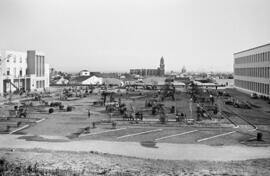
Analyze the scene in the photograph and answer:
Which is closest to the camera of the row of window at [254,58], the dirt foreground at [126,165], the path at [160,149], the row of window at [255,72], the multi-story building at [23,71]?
the dirt foreground at [126,165]

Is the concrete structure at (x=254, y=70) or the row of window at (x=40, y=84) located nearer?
the concrete structure at (x=254, y=70)

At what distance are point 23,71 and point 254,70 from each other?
51.9 metres

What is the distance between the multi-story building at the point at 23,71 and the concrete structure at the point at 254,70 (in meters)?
48.2

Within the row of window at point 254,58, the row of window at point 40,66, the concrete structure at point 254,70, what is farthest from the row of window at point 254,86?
the row of window at point 40,66

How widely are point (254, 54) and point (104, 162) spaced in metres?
53.4

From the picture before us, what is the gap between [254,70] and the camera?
59156 mm

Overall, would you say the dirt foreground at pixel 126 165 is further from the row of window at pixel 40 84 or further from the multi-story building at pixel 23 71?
the row of window at pixel 40 84

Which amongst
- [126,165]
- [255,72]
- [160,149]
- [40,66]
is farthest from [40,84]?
[126,165]

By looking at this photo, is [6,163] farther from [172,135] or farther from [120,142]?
[172,135]

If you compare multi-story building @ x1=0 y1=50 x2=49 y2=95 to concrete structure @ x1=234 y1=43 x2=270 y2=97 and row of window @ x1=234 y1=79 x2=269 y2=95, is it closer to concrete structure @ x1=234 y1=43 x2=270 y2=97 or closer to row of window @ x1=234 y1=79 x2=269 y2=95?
row of window @ x1=234 y1=79 x2=269 y2=95

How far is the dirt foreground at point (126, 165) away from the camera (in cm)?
1432

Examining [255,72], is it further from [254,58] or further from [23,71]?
[23,71]

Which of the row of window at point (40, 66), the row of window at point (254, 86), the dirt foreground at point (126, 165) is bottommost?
the dirt foreground at point (126, 165)

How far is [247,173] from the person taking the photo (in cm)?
1433
